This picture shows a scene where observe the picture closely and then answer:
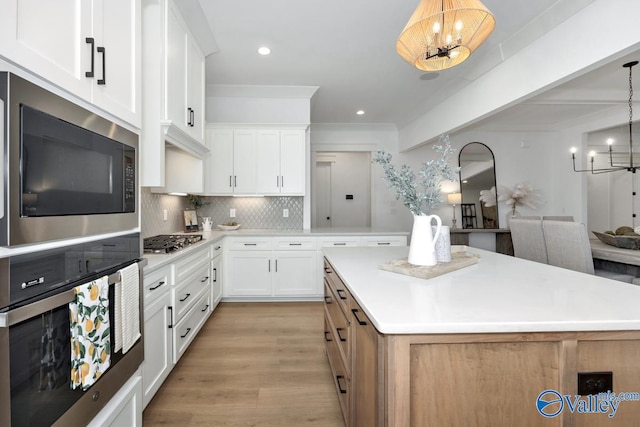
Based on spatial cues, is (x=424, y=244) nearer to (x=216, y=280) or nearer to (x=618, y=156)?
(x=216, y=280)

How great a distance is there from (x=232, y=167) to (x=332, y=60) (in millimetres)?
1782

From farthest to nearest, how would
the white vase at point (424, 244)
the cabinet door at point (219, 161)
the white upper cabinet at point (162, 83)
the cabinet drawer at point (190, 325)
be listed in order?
the cabinet door at point (219, 161)
the cabinet drawer at point (190, 325)
the white upper cabinet at point (162, 83)
the white vase at point (424, 244)

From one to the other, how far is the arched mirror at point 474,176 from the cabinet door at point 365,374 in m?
5.19

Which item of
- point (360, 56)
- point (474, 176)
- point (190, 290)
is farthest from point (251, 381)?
point (474, 176)

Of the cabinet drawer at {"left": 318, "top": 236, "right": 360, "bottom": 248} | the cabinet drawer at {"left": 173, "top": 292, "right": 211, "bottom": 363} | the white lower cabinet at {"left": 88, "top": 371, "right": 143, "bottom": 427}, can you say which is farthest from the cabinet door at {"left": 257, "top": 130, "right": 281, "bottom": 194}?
the white lower cabinet at {"left": 88, "top": 371, "right": 143, "bottom": 427}

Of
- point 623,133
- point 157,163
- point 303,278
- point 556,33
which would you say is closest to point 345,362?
point 157,163

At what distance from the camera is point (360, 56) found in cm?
318

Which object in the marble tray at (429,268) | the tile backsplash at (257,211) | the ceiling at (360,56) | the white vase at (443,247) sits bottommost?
the marble tray at (429,268)

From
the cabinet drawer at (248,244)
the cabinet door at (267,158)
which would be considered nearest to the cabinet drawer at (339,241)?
the cabinet drawer at (248,244)

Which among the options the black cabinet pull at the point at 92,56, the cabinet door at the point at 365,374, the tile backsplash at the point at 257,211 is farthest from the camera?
the tile backsplash at the point at 257,211

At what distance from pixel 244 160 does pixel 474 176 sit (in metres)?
4.28

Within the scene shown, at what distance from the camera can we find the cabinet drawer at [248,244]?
3762 mm

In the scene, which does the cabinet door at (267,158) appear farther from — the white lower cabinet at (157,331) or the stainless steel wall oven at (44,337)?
the stainless steel wall oven at (44,337)

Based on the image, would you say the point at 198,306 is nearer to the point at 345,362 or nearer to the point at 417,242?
the point at 345,362
